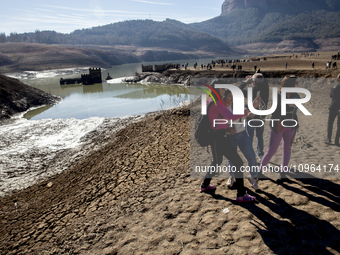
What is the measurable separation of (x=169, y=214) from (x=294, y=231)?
5.83ft

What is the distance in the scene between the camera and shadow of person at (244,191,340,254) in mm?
2562

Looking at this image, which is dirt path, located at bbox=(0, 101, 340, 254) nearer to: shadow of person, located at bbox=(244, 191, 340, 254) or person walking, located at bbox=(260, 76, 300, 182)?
shadow of person, located at bbox=(244, 191, 340, 254)

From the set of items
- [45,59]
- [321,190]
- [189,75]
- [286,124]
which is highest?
[45,59]

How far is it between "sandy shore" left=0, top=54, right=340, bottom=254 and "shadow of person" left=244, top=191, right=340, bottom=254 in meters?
0.01

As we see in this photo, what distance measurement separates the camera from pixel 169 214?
3.62m

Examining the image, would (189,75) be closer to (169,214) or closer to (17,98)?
(17,98)

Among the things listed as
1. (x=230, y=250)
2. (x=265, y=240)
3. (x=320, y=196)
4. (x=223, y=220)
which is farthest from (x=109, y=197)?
(x=320, y=196)

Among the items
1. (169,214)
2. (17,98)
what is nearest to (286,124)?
(169,214)

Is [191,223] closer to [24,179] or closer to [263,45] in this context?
[24,179]

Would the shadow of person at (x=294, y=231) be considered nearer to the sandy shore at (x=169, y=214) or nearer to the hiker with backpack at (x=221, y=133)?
the sandy shore at (x=169, y=214)

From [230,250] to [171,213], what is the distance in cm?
116

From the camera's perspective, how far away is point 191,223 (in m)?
3.32

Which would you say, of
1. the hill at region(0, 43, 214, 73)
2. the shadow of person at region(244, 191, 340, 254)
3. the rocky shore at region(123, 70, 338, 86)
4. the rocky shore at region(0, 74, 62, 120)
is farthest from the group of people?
the hill at region(0, 43, 214, 73)

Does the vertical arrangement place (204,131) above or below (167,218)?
above
